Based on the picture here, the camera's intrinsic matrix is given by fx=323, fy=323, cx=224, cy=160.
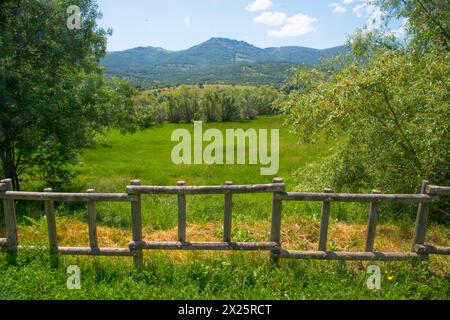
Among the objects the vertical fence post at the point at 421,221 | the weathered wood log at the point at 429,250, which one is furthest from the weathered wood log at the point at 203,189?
the weathered wood log at the point at 429,250

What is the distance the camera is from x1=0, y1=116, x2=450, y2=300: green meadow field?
5395mm

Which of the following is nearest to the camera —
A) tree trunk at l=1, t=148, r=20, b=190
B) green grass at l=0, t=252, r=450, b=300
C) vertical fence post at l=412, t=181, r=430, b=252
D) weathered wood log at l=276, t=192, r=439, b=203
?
green grass at l=0, t=252, r=450, b=300

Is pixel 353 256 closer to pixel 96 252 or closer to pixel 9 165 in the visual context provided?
pixel 96 252

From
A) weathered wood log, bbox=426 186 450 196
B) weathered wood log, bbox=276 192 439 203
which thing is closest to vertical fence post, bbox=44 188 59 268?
weathered wood log, bbox=276 192 439 203

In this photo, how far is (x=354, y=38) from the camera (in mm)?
10992

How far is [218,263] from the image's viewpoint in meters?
6.19

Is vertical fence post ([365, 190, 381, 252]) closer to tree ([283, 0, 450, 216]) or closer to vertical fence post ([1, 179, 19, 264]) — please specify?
tree ([283, 0, 450, 216])

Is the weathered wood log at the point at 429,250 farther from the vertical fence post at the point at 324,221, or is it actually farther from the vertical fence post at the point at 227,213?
the vertical fence post at the point at 227,213

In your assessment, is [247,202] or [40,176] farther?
[40,176]

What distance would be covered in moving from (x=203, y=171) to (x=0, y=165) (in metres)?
11.0

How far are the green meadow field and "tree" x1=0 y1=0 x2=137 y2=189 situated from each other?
206 cm

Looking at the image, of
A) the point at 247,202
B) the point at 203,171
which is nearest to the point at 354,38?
the point at 247,202

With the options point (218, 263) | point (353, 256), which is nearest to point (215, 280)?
point (218, 263)
